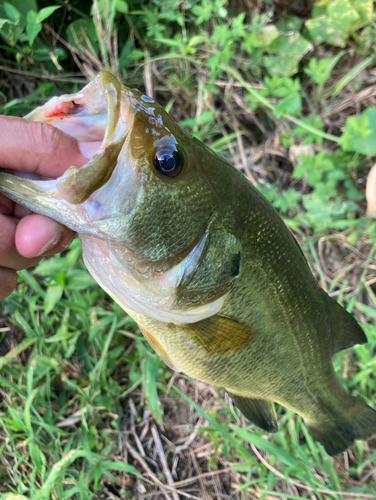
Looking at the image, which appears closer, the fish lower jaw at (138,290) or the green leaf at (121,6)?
the fish lower jaw at (138,290)

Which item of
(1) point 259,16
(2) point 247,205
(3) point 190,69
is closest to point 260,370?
(2) point 247,205

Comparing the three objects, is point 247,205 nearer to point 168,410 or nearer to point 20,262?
point 20,262

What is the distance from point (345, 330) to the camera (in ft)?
6.06

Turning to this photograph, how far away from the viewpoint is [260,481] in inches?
90.7

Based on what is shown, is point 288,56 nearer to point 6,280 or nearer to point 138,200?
point 138,200

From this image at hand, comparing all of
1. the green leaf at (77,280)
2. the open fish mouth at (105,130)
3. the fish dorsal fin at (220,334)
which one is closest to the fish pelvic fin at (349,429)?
the fish dorsal fin at (220,334)

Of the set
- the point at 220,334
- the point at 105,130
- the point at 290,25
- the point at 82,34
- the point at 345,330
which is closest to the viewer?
the point at 105,130

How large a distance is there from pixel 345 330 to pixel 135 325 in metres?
1.43

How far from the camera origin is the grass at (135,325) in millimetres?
2299

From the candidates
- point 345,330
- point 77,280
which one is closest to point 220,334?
point 345,330

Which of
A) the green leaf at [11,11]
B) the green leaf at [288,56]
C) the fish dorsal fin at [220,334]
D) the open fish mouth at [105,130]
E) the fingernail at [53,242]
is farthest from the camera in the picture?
the green leaf at [288,56]

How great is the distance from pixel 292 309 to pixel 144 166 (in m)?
0.93

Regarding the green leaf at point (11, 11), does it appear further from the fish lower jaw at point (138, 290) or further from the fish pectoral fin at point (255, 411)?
the fish pectoral fin at point (255, 411)

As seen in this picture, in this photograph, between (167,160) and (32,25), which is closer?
(167,160)
